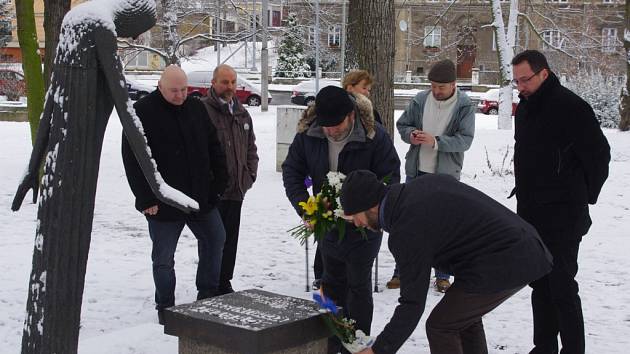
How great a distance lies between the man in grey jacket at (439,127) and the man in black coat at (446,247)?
2618 millimetres

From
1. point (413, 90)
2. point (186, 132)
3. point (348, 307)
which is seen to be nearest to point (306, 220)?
point (348, 307)

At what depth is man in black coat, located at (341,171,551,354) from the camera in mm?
3852

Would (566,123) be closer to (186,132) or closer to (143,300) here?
(186,132)

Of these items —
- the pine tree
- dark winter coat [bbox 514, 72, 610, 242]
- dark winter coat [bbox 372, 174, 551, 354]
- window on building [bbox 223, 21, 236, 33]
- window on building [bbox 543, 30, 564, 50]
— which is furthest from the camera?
the pine tree

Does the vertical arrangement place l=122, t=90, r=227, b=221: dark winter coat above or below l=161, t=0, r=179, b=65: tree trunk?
below

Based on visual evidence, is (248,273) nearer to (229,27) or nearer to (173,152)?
(173,152)

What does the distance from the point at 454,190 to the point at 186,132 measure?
235cm


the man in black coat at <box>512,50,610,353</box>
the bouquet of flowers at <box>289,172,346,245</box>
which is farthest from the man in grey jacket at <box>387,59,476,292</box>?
the bouquet of flowers at <box>289,172,346,245</box>

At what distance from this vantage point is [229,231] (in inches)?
262

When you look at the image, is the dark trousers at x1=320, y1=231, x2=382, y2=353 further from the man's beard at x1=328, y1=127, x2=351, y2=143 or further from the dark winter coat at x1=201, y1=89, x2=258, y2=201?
the dark winter coat at x1=201, y1=89, x2=258, y2=201

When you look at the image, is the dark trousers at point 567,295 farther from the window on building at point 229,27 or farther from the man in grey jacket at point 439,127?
the window on building at point 229,27

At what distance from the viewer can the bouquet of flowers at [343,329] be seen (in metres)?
4.36

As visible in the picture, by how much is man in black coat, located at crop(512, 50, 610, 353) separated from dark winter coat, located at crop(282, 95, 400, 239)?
87 cm

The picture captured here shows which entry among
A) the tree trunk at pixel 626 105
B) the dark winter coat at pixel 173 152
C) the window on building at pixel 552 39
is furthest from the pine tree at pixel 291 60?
the dark winter coat at pixel 173 152
